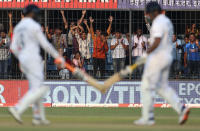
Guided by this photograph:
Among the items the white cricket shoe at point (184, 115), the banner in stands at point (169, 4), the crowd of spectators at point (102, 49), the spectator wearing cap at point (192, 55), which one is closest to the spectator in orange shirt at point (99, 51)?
the crowd of spectators at point (102, 49)

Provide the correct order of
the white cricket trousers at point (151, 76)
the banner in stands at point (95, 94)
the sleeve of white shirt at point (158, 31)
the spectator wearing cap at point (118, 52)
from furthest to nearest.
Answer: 1. the banner in stands at point (95, 94)
2. the spectator wearing cap at point (118, 52)
3. the white cricket trousers at point (151, 76)
4. the sleeve of white shirt at point (158, 31)

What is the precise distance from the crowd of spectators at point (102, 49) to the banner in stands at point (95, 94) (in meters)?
0.40

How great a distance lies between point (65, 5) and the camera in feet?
64.1

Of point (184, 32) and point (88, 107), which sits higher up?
point (184, 32)

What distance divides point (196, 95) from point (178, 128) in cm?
841

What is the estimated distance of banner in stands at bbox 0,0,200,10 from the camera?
1952 cm

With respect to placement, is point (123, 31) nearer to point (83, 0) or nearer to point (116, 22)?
point (116, 22)

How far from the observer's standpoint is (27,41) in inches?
435

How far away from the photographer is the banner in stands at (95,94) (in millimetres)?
19250

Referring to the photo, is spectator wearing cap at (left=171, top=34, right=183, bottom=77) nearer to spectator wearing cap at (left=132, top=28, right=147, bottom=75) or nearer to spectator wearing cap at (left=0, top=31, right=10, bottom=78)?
spectator wearing cap at (left=132, top=28, right=147, bottom=75)

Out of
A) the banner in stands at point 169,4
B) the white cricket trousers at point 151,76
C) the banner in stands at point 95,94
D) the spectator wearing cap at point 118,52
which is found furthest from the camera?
the banner in stands at point 169,4

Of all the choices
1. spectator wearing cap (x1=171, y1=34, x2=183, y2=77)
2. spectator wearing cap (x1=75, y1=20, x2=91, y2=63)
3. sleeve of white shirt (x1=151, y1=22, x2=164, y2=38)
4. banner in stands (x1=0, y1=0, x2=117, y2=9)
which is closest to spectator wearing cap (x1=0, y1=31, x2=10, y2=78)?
banner in stands (x1=0, y1=0, x2=117, y2=9)

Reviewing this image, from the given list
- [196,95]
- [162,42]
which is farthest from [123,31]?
[162,42]

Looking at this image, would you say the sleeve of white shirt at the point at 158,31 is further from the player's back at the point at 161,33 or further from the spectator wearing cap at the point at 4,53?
the spectator wearing cap at the point at 4,53
